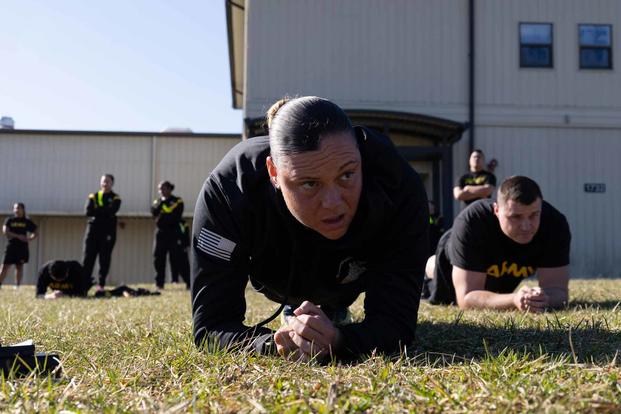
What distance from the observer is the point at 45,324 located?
13.2ft

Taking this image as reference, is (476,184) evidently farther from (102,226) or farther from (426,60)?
(426,60)

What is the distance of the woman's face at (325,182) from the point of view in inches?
87.4

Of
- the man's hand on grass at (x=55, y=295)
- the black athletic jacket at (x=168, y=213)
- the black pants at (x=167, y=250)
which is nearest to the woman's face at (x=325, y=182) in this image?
the man's hand on grass at (x=55, y=295)

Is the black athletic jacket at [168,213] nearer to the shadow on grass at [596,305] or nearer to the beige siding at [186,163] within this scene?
the shadow on grass at [596,305]

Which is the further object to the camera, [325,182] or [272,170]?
[272,170]

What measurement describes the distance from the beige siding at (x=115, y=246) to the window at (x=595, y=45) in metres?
12.3

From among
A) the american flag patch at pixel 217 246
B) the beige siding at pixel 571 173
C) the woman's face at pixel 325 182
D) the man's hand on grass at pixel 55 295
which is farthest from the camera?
the beige siding at pixel 571 173

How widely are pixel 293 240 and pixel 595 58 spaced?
47.1ft

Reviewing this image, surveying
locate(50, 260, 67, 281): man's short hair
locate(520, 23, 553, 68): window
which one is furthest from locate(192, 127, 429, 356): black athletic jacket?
locate(520, 23, 553, 68): window

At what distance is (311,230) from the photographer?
2.70 m

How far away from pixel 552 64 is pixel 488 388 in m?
14.4

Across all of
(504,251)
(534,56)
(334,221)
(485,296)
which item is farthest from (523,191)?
(534,56)

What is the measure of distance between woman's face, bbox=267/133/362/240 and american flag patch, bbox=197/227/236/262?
14.2 inches

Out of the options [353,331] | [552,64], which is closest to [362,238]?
[353,331]
